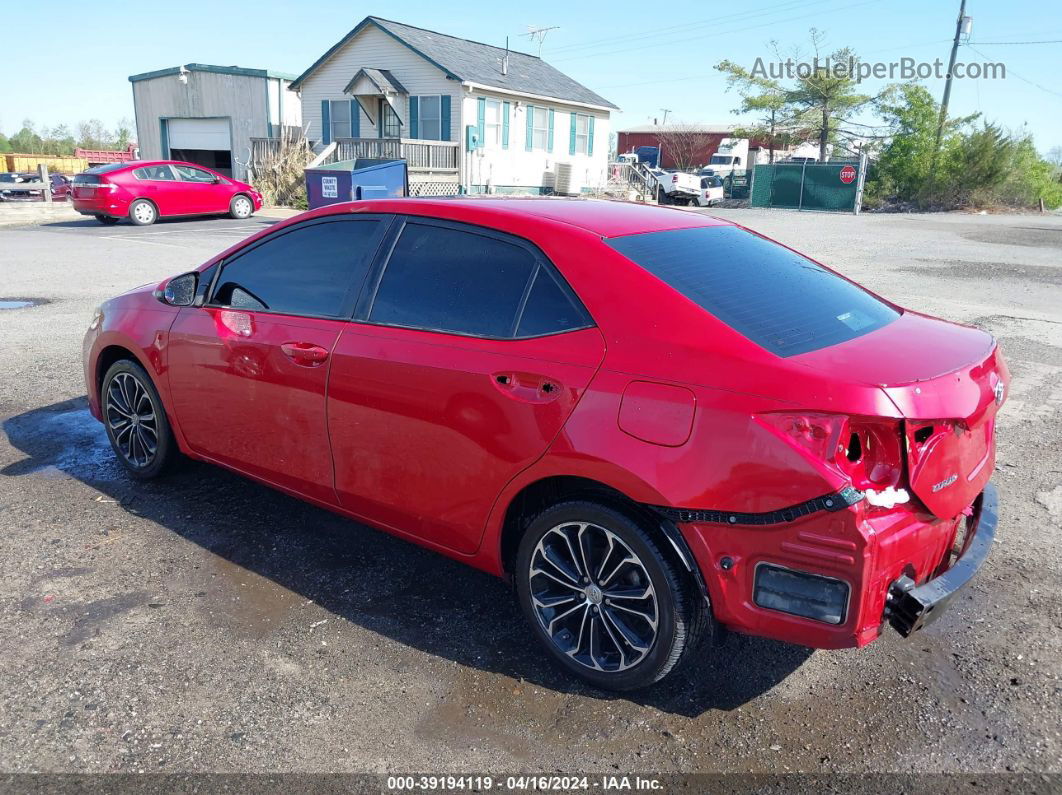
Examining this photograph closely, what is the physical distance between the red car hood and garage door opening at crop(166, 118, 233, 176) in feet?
112

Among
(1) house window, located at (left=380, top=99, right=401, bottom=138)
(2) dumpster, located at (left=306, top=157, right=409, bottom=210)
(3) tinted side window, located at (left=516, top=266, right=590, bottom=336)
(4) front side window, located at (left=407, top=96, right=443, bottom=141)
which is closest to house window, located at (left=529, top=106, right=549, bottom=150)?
(4) front side window, located at (left=407, top=96, right=443, bottom=141)

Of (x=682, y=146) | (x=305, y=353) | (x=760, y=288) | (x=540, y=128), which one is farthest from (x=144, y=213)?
(x=682, y=146)

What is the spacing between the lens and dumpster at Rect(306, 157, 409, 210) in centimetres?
1880

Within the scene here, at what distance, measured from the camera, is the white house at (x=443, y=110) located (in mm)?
28703

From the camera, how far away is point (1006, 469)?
518cm

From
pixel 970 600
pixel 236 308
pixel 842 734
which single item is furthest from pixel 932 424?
pixel 236 308

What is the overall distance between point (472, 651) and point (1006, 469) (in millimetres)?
3751

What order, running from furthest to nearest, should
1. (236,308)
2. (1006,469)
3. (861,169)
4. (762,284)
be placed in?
(861,169)
(1006,469)
(236,308)
(762,284)

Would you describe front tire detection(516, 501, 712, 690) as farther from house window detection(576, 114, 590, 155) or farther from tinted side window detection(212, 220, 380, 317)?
house window detection(576, 114, 590, 155)

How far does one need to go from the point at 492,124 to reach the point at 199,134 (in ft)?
41.3

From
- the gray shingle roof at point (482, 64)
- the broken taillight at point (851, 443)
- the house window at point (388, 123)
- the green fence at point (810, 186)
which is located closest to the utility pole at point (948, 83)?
the green fence at point (810, 186)

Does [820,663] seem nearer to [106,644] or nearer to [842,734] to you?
[842,734]

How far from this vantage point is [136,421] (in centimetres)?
471

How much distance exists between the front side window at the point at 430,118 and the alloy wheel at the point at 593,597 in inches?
1114
